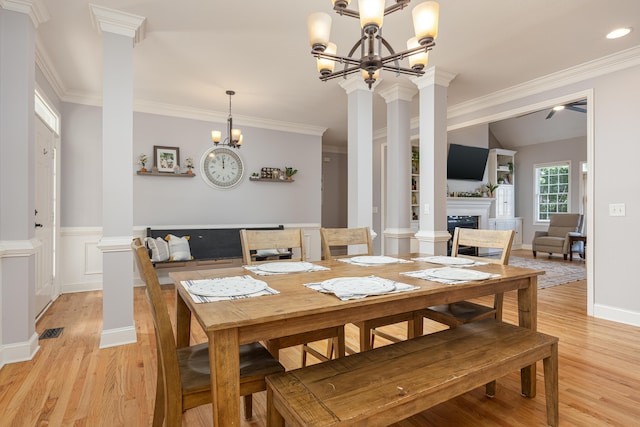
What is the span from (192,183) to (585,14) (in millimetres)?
4677

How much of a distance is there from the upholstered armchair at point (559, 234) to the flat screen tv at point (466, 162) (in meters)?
1.77

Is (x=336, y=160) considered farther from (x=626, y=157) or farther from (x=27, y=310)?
(x=27, y=310)

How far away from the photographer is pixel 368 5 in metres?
1.57

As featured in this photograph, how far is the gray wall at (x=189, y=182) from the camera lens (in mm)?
4277

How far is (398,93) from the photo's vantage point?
4043mm

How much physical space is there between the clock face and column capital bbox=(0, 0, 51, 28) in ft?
8.74

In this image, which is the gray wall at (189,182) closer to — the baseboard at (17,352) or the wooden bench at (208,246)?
the wooden bench at (208,246)

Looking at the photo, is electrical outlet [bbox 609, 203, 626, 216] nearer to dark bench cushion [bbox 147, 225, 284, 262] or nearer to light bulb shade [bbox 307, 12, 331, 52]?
light bulb shade [bbox 307, 12, 331, 52]

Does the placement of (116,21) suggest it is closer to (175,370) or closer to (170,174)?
(170,174)

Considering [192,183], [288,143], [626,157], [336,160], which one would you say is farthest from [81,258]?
[626,157]

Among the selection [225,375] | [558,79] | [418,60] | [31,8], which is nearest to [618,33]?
[558,79]

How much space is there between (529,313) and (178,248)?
3947 millimetres

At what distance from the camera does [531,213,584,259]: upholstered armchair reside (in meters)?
6.84

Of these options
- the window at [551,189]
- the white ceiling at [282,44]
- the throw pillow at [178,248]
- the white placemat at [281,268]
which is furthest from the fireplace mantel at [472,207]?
the white placemat at [281,268]
